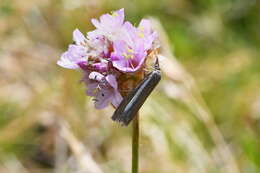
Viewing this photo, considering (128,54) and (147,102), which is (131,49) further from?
(147,102)

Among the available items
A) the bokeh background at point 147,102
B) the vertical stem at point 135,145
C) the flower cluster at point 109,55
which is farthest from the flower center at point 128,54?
the bokeh background at point 147,102

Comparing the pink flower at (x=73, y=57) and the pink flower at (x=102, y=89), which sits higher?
the pink flower at (x=73, y=57)

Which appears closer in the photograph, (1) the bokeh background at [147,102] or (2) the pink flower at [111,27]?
(2) the pink flower at [111,27]

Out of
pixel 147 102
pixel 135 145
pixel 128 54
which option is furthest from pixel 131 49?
pixel 147 102

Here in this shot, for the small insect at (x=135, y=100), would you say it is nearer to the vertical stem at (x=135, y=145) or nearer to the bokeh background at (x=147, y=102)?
the vertical stem at (x=135, y=145)

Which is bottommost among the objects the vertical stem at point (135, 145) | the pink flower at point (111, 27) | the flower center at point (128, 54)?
the vertical stem at point (135, 145)

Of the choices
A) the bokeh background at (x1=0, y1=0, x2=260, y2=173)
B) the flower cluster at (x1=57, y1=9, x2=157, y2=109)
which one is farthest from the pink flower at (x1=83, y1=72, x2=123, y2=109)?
the bokeh background at (x1=0, y1=0, x2=260, y2=173)
